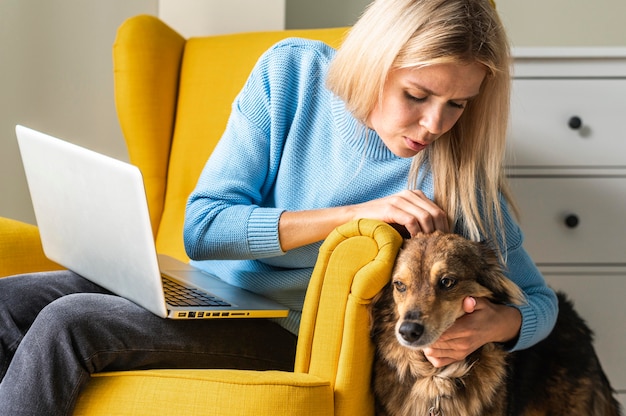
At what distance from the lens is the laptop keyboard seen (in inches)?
55.0

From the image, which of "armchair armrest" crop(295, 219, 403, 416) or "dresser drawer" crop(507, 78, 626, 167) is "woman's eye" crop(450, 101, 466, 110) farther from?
"dresser drawer" crop(507, 78, 626, 167)

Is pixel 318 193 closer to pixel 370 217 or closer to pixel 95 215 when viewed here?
pixel 370 217

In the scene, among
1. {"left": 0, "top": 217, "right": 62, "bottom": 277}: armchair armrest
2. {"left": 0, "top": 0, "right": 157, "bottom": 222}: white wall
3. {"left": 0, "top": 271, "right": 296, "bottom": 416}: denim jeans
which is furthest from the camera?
{"left": 0, "top": 0, "right": 157, "bottom": 222}: white wall

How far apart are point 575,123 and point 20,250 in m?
1.48

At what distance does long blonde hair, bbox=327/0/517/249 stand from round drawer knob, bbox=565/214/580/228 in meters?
0.75

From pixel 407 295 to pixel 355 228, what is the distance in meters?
0.14

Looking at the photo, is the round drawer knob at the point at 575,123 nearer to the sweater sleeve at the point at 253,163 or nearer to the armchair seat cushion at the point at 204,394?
the sweater sleeve at the point at 253,163

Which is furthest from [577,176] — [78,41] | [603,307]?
[78,41]

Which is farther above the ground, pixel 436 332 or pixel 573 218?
pixel 436 332

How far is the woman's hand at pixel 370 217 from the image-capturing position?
4.43 feet

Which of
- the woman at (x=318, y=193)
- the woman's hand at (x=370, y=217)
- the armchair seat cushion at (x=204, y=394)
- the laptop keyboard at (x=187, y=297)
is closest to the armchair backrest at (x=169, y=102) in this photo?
the woman at (x=318, y=193)

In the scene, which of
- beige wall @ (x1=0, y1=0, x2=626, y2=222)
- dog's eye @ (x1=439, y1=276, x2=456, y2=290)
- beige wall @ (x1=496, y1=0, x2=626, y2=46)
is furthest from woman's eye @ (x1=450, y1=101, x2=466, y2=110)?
beige wall @ (x1=496, y1=0, x2=626, y2=46)

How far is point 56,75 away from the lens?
2861mm

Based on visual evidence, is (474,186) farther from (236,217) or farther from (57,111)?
(57,111)
